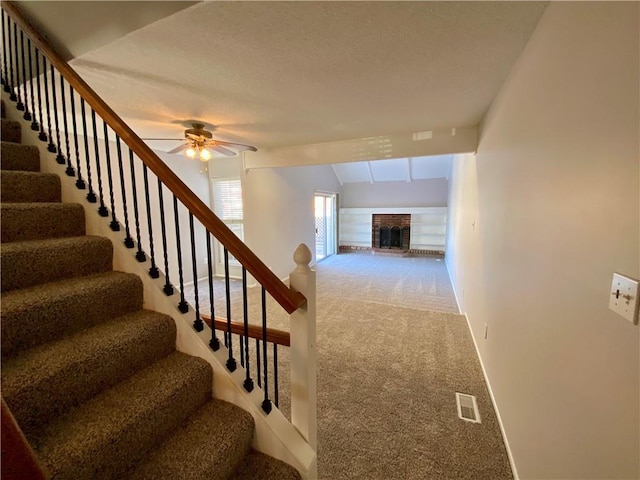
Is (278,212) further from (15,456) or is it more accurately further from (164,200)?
(15,456)

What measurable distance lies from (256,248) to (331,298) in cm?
158

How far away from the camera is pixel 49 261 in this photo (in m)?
1.32

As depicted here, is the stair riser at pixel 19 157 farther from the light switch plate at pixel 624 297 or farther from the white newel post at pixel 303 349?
the light switch plate at pixel 624 297

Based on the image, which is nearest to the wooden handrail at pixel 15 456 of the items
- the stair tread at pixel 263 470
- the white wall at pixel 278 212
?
the stair tread at pixel 263 470

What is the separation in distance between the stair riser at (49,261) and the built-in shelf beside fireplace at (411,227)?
296 inches

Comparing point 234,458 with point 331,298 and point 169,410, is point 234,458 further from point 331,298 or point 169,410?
point 331,298

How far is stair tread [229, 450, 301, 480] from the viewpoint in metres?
1.18

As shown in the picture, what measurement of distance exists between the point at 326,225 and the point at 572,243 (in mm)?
7071

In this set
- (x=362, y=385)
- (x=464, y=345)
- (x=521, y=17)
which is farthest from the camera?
(x=464, y=345)

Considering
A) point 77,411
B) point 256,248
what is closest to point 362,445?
point 77,411

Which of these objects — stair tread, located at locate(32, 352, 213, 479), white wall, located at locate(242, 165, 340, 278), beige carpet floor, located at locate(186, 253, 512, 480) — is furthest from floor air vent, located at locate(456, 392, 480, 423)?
white wall, located at locate(242, 165, 340, 278)

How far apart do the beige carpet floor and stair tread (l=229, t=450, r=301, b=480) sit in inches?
14.0

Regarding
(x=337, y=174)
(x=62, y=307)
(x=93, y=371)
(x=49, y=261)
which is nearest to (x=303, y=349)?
(x=93, y=371)

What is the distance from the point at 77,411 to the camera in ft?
3.34
